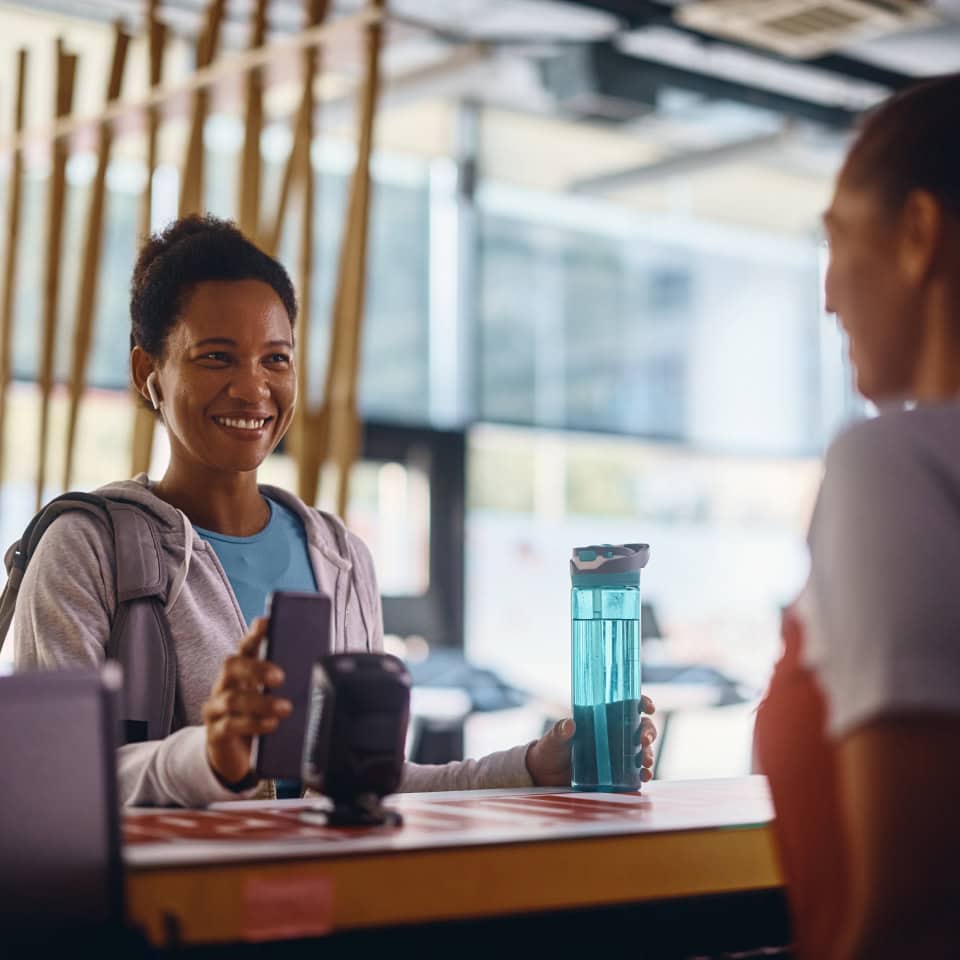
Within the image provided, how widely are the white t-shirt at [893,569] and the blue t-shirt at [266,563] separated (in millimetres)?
1172

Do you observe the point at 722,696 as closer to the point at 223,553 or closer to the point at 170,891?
the point at 223,553

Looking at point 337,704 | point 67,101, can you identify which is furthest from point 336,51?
point 337,704

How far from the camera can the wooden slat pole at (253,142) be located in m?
3.89

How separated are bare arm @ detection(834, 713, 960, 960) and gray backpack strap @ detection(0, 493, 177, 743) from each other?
3.61 ft

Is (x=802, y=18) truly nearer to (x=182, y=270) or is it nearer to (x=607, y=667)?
(x=182, y=270)

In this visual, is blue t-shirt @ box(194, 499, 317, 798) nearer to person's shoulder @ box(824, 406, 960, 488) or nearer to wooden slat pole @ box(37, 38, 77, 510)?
person's shoulder @ box(824, 406, 960, 488)

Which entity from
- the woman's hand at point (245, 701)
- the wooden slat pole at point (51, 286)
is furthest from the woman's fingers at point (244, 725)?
the wooden slat pole at point (51, 286)

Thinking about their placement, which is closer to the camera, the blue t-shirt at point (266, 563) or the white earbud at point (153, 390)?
the blue t-shirt at point (266, 563)

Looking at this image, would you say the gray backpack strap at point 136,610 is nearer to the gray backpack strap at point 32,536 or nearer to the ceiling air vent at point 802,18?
the gray backpack strap at point 32,536

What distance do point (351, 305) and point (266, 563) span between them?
174cm

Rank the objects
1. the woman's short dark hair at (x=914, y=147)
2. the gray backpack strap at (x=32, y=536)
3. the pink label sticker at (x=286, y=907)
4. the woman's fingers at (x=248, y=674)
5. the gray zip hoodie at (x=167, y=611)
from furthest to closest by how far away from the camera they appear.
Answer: the gray backpack strap at (x=32, y=536) < the gray zip hoodie at (x=167, y=611) < the woman's fingers at (x=248, y=674) < the pink label sticker at (x=286, y=907) < the woman's short dark hair at (x=914, y=147)

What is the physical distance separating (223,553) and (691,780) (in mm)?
703

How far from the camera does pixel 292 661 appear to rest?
54.7 inches

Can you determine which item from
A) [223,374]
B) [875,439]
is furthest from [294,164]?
[875,439]
